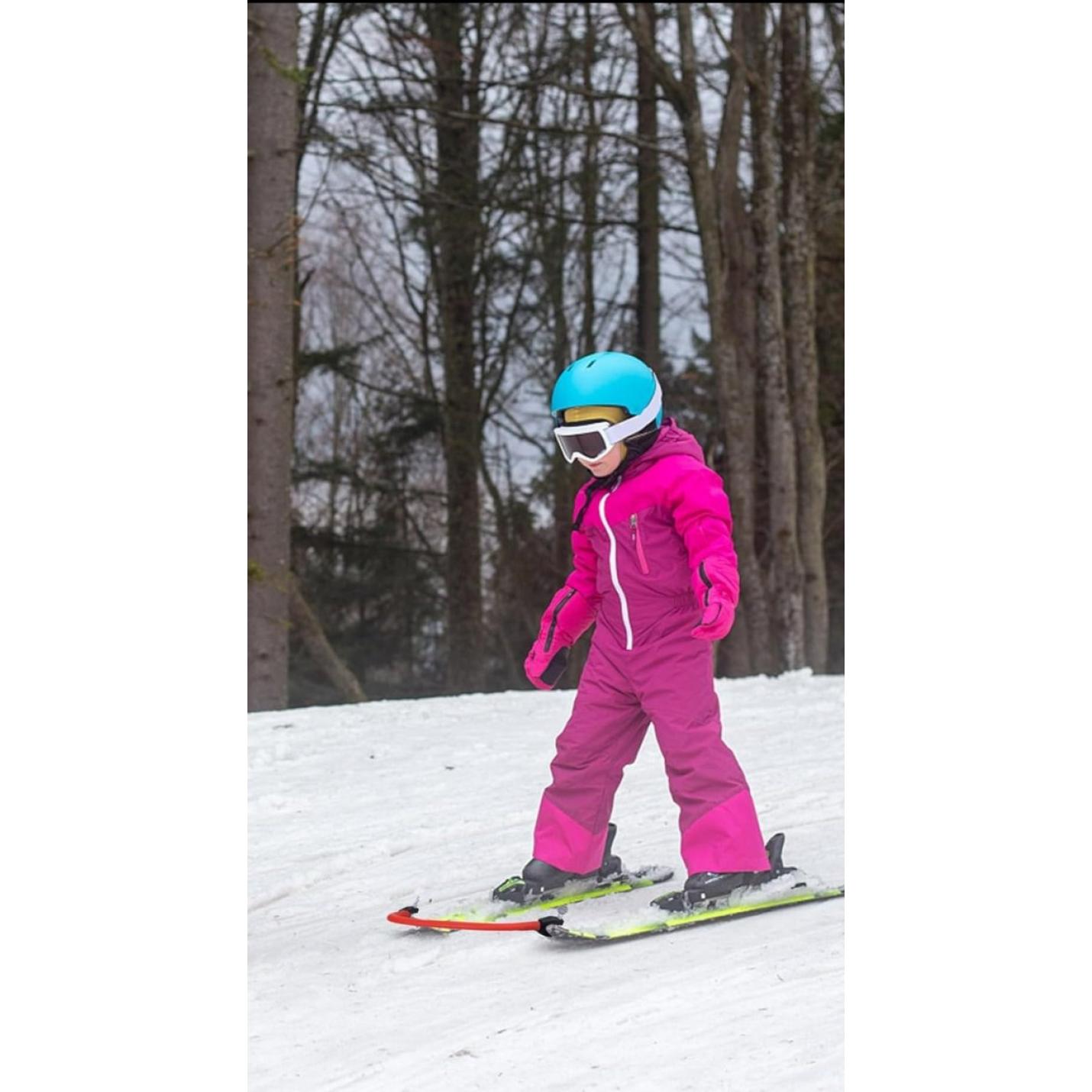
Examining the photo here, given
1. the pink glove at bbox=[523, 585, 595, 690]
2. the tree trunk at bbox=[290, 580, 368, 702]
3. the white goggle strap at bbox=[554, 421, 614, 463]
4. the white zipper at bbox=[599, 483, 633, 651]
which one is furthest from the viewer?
the tree trunk at bbox=[290, 580, 368, 702]

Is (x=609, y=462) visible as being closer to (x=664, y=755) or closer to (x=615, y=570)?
(x=615, y=570)

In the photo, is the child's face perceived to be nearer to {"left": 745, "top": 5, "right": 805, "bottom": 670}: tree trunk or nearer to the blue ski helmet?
the blue ski helmet

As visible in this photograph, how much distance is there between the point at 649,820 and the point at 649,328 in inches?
404

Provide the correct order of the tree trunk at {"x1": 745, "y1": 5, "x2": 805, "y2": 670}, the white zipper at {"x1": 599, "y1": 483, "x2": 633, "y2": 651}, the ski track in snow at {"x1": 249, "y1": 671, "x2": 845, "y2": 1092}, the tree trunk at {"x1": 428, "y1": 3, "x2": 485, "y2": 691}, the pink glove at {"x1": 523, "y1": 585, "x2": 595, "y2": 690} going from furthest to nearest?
the tree trunk at {"x1": 428, "y1": 3, "x2": 485, "y2": 691} → the tree trunk at {"x1": 745, "y1": 5, "x2": 805, "y2": 670} → the pink glove at {"x1": 523, "y1": 585, "x2": 595, "y2": 690} → the white zipper at {"x1": 599, "y1": 483, "x2": 633, "y2": 651} → the ski track in snow at {"x1": 249, "y1": 671, "x2": 845, "y2": 1092}

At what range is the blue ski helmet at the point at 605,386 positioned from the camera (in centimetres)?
323

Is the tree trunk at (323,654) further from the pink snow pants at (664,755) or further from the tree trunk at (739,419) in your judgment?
the pink snow pants at (664,755)

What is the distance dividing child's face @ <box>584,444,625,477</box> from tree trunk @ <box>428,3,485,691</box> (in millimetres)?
10581

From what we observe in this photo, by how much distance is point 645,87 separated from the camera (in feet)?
47.5

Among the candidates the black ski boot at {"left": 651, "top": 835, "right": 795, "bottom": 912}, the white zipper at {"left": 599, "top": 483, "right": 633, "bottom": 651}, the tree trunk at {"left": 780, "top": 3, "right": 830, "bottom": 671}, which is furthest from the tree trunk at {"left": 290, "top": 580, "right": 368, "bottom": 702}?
the black ski boot at {"left": 651, "top": 835, "right": 795, "bottom": 912}

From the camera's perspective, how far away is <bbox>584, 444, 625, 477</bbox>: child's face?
10.8 feet

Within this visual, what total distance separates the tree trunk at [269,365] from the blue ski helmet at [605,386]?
6375 millimetres

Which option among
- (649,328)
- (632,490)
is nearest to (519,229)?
(649,328)

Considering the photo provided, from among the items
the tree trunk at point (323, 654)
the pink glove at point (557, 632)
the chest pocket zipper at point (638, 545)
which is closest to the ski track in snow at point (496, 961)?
the pink glove at point (557, 632)
